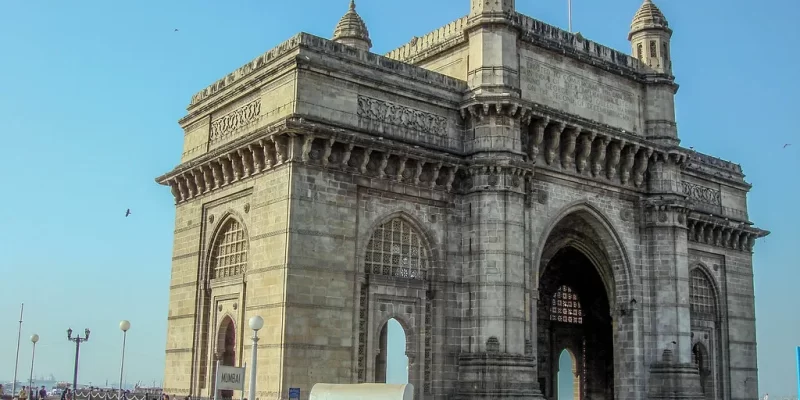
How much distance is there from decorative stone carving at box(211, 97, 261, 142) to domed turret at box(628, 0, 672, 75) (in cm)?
1449

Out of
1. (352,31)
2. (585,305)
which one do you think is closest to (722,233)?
(585,305)

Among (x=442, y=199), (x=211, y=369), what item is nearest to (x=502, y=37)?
(x=442, y=199)

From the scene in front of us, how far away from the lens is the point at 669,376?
1117 inches

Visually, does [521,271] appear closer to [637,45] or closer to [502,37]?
[502,37]

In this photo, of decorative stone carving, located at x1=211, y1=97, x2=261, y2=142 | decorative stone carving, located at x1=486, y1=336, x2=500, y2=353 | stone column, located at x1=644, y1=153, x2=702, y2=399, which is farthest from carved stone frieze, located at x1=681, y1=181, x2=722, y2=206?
decorative stone carving, located at x1=211, y1=97, x2=261, y2=142

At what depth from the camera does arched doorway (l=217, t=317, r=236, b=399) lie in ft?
84.5

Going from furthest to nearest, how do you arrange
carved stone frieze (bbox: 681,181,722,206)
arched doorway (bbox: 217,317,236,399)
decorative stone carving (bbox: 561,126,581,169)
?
carved stone frieze (bbox: 681,181,722,206), decorative stone carving (bbox: 561,126,581,169), arched doorway (bbox: 217,317,236,399)

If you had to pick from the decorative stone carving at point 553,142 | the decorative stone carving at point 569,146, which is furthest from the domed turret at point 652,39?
the decorative stone carving at point 553,142

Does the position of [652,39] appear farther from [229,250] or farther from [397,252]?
[229,250]

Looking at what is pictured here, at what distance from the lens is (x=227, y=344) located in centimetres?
2625

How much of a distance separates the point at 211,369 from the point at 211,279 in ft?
8.77

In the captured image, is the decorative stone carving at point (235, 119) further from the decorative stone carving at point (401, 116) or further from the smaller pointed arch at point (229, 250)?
the decorative stone carving at point (401, 116)

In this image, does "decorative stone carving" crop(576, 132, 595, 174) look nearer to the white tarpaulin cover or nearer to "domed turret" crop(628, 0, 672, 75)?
"domed turret" crop(628, 0, 672, 75)

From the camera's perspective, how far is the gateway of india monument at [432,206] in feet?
75.4
